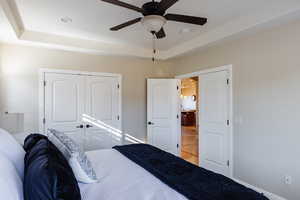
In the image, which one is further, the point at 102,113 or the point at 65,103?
the point at 102,113

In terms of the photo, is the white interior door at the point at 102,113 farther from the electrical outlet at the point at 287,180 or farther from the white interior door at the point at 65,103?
the electrical outlet at the point at 287,180

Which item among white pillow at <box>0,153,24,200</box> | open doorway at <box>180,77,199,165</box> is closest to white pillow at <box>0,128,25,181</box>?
white pillow at <box>0,153,24,200</box>

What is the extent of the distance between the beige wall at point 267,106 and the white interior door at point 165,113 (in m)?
1.48

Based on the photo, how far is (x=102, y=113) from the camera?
4312 mm

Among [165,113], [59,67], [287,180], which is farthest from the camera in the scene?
[165,113]

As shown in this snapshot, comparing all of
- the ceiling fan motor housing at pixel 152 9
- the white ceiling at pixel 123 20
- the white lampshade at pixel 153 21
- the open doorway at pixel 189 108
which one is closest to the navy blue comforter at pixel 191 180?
the white lampshade at pixel 153 21

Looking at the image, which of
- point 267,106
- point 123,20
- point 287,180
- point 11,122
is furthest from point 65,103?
point 287,180

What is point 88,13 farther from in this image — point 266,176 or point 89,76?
point 266,176

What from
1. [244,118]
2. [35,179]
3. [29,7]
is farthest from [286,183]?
[29,7]

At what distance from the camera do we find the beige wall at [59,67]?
3.57 meters

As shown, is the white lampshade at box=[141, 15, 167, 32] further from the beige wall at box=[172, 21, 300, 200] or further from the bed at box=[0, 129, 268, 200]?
the beige wall at box=[172, 21, 300, 200]

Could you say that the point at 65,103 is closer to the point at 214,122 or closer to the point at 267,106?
the point at 214,122

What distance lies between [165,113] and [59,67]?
2.47 metres

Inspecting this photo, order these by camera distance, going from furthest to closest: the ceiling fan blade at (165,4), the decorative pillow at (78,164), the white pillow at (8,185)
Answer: the ceiling fan blade at (165,4) → the decorative pillow at (78,164) → the white pillow at (8,185)
